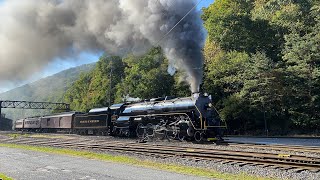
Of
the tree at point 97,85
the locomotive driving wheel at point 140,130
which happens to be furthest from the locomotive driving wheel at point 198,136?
the tree at point 97,85

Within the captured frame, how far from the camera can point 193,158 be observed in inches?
463

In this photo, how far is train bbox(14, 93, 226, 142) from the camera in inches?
695

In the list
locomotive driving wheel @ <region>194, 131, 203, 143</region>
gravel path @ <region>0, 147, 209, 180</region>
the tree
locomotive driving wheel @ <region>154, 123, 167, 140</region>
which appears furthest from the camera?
the tree

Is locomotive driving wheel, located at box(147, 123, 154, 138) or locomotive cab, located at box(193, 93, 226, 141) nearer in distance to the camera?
locomotive cab, located at box(193, 93, 226, 141)

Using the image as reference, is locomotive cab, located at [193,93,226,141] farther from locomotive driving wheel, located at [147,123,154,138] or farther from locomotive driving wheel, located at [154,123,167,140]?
locomotive driving wheel, located at [147,123,154,138]

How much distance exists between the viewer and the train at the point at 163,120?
1764cm

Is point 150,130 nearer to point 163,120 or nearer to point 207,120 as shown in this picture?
point 163,120

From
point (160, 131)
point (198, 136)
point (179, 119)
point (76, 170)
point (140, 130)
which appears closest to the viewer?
point (76, 170)

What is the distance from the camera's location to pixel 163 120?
19.5 metres

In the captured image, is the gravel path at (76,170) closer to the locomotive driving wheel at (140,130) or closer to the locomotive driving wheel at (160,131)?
the locomotive driving wheel at (160,131)

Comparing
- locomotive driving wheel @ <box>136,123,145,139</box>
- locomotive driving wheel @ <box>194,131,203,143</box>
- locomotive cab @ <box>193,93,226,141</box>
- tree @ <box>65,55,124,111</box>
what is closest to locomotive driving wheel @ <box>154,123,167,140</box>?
locomotive driving wheel @ <box>136,123,145,139</box>

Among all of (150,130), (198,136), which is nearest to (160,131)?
(150,130)

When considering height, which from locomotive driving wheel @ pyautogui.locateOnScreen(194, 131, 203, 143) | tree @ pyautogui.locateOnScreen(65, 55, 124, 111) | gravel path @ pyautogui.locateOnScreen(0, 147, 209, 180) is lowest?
gravel path @ pyautogui.locateOnScreen(0, 147, 209, 180)

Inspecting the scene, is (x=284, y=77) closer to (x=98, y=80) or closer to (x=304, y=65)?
(x=304, y=65)
